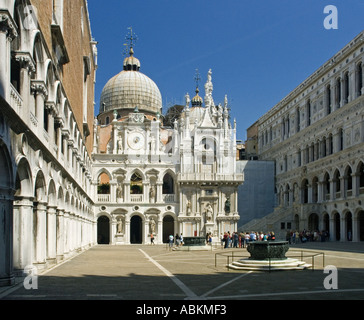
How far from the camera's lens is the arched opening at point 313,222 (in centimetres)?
5347

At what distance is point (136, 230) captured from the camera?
5788cm

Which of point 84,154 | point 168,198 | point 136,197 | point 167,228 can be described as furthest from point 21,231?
point 167,228

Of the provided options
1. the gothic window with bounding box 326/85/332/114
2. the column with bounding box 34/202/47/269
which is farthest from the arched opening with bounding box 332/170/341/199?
the column with bounding box 34/202/47/269

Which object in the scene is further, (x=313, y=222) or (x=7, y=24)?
(x=313, y=222)

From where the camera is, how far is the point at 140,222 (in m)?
57.3

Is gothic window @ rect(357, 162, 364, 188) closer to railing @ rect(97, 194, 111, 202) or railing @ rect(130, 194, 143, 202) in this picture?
railing @ rect(130, 194, 143, 202)

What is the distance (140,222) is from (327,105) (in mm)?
22596

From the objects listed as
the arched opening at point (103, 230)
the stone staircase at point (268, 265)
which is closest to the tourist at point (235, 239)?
the stone staircase at point (268, 265)

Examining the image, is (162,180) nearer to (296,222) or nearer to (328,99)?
(296,222)

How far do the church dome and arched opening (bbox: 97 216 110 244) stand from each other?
14271 millimetres

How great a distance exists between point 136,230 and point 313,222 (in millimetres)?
18506

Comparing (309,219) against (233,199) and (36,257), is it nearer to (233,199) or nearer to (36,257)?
(233,199)

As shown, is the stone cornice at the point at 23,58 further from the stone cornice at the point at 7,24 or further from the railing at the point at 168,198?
the railing at the point at 168,198

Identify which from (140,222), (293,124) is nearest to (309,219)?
(293,124)
